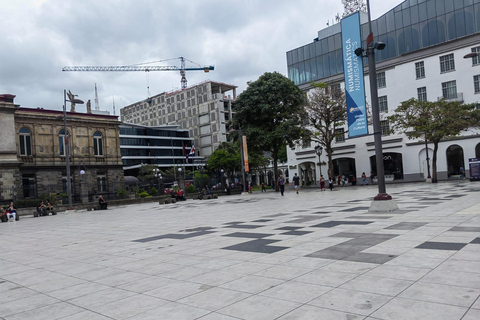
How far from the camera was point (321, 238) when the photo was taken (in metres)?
8.63

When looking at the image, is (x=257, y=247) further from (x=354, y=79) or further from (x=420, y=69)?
(x=420, y=69)

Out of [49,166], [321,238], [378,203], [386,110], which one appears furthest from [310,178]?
[321,238]

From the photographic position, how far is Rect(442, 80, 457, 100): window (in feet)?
133

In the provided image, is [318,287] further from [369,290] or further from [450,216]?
[450,216]

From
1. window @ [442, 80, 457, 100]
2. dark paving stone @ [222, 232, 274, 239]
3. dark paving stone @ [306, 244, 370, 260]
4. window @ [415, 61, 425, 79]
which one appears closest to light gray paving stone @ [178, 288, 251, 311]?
dark paving stone @ [306, 244, 370, 260]

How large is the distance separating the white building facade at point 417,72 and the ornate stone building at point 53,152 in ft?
92.0

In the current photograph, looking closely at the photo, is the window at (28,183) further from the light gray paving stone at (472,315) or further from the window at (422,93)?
the window at (422,93)

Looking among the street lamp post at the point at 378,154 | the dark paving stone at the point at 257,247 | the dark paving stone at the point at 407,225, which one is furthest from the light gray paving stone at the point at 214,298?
the street lamp post at the point at 378,154

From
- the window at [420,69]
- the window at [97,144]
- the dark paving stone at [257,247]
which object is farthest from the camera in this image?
the window at [97,144]

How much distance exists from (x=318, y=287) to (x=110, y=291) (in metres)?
2.92

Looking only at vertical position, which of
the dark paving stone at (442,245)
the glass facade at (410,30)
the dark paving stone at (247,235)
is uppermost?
the glass facade at (410,30)

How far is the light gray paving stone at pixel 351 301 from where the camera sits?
4.09 metres

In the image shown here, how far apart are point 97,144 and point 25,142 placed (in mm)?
8104

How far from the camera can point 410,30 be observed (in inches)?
1720
